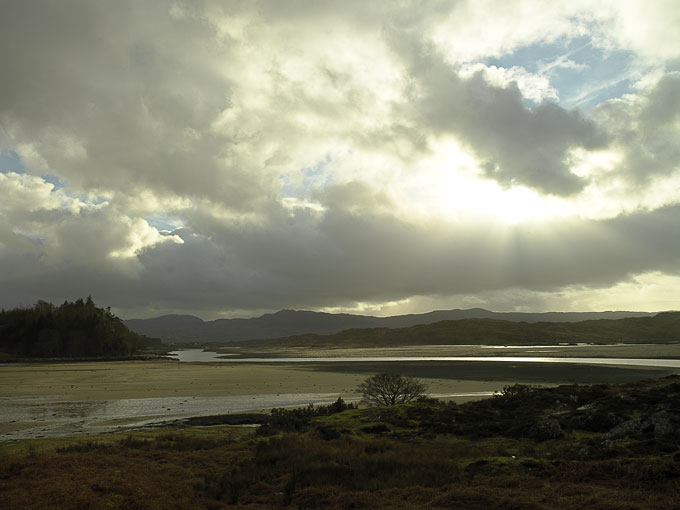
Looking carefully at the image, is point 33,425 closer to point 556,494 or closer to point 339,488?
point 339,488

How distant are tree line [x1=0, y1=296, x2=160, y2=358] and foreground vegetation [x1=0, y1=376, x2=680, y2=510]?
134m

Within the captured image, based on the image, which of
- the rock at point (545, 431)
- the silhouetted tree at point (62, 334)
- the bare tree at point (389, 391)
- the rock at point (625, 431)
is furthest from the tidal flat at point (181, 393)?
the silhouetted tree at point (62, 334)

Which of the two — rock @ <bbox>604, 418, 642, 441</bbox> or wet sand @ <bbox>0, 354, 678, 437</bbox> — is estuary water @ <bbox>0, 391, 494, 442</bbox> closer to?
wet sand @ <bbox>0, 354, 678, 437</bbox>

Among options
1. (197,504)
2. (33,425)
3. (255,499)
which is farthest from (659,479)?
(33,425)

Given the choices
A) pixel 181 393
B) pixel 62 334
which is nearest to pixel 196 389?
pixel 181 393

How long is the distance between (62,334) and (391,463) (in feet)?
500

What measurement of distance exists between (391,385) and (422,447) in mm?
16744

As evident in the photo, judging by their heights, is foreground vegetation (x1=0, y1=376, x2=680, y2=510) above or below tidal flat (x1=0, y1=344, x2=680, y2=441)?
above

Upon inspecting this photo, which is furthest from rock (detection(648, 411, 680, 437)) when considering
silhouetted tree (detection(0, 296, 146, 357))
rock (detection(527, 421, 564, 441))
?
silhouetted tree (detection(0, 296, 146, 357))

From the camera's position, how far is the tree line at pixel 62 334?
13325 centimetres

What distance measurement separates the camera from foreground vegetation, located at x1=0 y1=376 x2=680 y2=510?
1290 cm

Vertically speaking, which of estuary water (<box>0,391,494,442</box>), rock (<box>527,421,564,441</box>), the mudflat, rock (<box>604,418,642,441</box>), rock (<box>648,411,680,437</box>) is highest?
rock (<box>648,411,680,437</box>)

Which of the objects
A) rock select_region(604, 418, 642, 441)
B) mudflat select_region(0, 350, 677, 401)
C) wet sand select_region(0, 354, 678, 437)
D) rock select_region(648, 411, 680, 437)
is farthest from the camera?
mudflat select_region(0, 350, 677, 401)

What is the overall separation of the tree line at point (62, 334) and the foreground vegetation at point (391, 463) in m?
134
